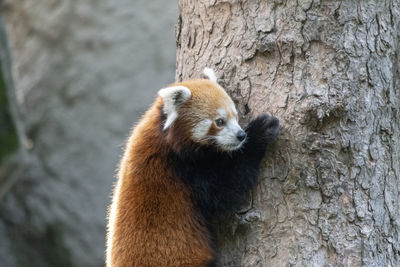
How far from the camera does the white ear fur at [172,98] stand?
140 inches

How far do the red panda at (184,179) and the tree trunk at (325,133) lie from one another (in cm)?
21

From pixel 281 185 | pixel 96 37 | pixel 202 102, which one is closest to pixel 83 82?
pixel 96 37

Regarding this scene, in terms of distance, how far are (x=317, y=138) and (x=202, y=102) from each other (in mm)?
866

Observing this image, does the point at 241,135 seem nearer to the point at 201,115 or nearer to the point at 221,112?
the point at 221,112

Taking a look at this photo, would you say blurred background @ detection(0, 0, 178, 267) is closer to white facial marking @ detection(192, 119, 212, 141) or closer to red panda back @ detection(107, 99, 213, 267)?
red panda back @ detection(107, 99, 213, 267)

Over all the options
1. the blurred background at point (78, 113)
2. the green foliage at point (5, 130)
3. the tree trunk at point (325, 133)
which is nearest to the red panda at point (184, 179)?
the tree trunk at point (325, 133)

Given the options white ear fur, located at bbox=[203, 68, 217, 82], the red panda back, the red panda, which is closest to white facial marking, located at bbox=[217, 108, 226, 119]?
the red panda

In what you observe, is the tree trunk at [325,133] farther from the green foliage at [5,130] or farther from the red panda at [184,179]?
the green foliage at [5,130]

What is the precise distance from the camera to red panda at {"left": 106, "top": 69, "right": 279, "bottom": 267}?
11.6 feet

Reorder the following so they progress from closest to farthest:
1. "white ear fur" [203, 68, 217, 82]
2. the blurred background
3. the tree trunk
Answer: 1. the tree trunk
2. "white ear fur" [203, 68, 217, 82]
3. the blurred background

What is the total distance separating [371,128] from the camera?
131 inches

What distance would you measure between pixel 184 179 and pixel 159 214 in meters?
0.29

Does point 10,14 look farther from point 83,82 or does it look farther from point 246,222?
point 246,222

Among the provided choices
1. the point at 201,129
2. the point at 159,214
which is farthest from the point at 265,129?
the point at 159,214
